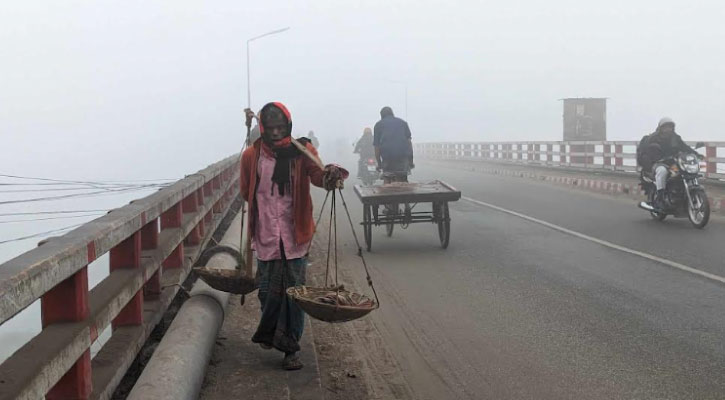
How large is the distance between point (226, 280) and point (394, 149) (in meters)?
7.03

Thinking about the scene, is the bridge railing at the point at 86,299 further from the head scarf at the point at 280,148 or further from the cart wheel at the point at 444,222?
the cart wheel at the point at 444,222

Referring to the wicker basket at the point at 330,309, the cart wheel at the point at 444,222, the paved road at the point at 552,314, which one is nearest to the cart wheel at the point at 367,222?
the paved road at the point at 552,314

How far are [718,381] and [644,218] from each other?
32.9 ft

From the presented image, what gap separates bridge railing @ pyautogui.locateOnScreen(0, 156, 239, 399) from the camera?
271cm

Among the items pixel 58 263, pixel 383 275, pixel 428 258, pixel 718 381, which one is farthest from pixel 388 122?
A: pixel 58 263

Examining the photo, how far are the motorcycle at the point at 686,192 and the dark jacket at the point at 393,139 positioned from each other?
14.8 ft

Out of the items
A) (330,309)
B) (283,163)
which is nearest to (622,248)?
(283,163)

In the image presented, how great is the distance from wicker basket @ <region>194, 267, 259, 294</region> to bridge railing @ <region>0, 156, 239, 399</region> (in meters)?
0.35

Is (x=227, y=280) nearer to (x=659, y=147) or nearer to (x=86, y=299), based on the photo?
(x=86, y=299)

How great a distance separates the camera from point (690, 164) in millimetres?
12633

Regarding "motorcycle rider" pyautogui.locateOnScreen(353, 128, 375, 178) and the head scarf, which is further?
"motorcycle rider" pyautogui.locateOnScreen(353, 128, 375, 178)

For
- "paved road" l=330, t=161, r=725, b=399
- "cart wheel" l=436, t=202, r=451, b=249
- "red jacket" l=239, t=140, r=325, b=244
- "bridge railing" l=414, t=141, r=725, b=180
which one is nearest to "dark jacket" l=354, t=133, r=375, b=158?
"bridge railing" l=414, t=141, r=725, b=180

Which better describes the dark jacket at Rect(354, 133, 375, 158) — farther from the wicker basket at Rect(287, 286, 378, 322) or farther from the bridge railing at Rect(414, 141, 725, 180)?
the wicker basket at Rect(287, 286, 378, 322)

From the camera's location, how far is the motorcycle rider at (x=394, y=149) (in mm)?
12008
